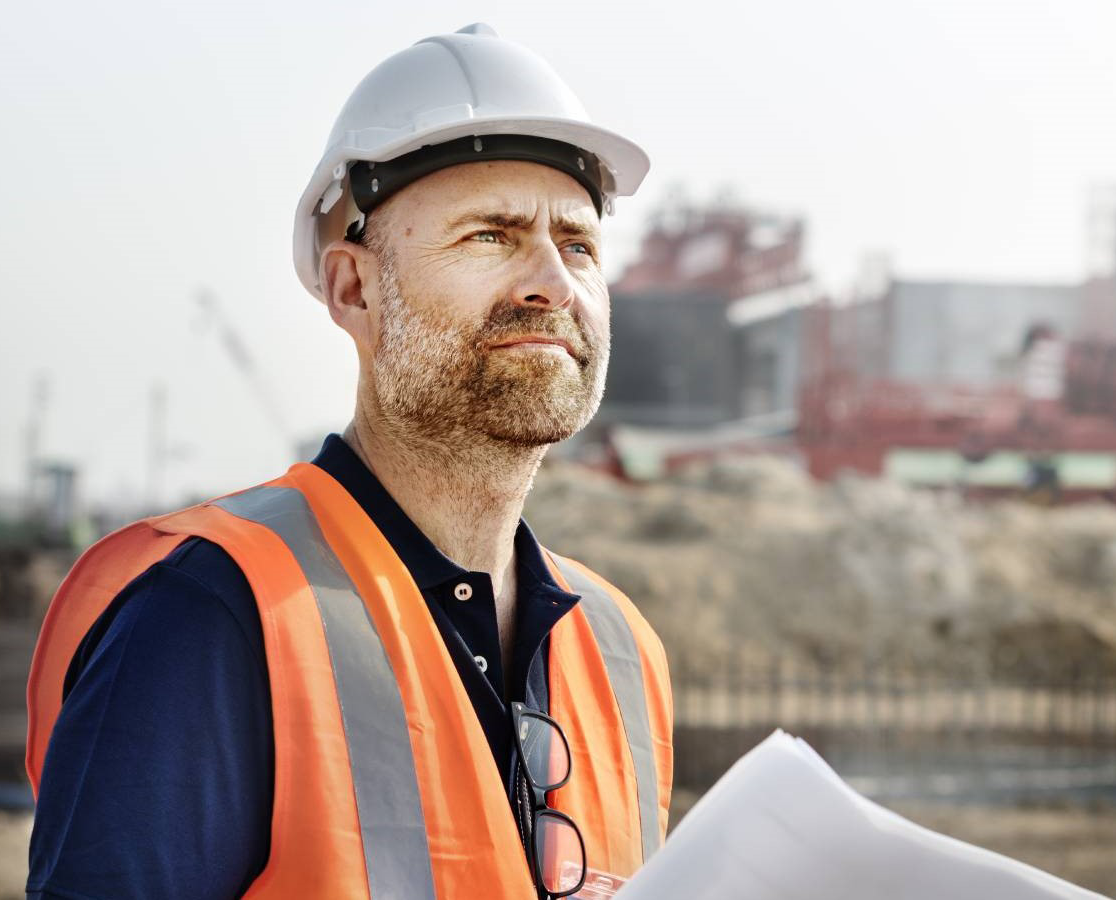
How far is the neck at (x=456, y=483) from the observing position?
1619 millimetres

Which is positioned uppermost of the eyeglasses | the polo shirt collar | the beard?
the beard

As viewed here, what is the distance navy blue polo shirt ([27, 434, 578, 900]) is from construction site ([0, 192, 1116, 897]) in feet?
18.0

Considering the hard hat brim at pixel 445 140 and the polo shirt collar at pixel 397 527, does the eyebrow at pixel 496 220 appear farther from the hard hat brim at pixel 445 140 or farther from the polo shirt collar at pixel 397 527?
the polo shirt collar at pixel 397 527

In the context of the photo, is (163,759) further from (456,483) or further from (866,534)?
(866,534)

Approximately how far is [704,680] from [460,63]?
10868 millimetres

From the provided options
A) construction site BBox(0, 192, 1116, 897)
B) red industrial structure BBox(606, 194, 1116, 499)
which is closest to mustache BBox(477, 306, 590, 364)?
construction site BBox(0, 192, 1116, 897)

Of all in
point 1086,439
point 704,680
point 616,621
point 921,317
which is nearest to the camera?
point 616,621

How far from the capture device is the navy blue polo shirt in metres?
1.16

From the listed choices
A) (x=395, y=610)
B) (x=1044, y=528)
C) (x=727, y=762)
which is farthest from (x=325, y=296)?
(x=1044, y=528)

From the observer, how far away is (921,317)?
32.2m

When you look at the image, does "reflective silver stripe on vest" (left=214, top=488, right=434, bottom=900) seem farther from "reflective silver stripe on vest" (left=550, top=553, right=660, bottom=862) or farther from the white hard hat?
the white hard hat

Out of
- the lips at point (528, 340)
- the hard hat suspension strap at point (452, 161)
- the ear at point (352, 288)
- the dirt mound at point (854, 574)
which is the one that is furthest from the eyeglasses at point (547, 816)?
the dirt mound at point (854, 574)

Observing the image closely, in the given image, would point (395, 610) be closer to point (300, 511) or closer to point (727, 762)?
point (300, 511)

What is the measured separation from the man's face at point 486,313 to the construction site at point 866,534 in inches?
215
